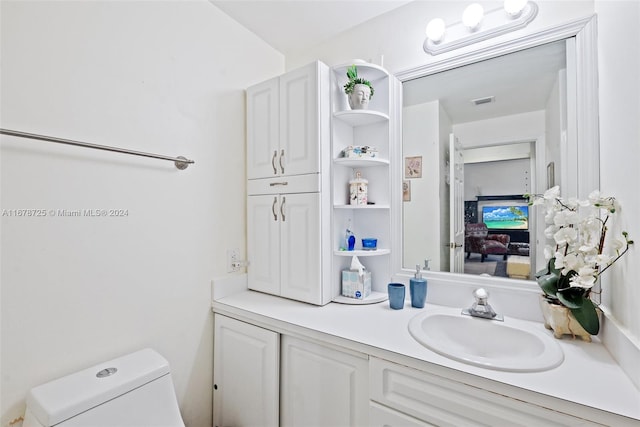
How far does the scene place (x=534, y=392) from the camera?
2.50 ft

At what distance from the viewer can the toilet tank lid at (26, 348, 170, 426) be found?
88 cm

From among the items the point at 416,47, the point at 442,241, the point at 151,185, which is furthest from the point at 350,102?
the point at 151,185

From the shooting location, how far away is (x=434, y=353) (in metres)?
0.96

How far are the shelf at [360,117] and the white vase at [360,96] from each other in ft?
0.13

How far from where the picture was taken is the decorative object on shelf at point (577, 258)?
3.11 ft

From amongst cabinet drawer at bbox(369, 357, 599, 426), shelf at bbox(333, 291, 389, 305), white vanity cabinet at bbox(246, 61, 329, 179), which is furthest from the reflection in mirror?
cabinet drawer at bbox(369, 357, 599, 426)

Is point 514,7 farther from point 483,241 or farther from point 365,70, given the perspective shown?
point 483,241

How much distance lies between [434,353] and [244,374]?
2.98 feet

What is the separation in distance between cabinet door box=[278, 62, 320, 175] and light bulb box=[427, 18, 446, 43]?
565mm

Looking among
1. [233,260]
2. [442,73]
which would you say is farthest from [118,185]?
[442,73]

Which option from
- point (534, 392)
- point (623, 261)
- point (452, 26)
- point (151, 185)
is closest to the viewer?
point (534, 392)

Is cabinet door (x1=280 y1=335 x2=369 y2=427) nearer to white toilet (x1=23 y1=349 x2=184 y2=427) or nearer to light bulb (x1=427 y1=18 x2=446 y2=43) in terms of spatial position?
Answer: white toilet (x1=23 y1=349 x2=184 y2=427)

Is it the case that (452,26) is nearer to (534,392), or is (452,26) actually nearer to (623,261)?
(623,261)

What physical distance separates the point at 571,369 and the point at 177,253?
1.53 meters
